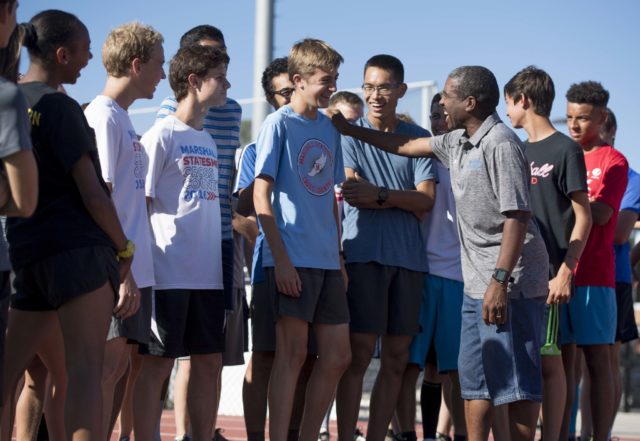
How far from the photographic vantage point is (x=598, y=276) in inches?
255

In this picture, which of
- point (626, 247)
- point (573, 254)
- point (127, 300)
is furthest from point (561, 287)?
point (127, 300)

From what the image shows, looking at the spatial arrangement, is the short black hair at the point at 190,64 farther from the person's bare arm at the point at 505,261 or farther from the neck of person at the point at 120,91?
the person's bare arm at the point at 505,261

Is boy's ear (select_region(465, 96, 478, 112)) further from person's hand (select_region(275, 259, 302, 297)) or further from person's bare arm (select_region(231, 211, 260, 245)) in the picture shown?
person's bare arm (select_region(231, 211, 260, 245))

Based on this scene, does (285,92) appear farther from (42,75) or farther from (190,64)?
(42,75)

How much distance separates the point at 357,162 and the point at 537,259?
4.80 ft

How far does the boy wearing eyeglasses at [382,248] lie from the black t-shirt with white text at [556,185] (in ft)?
2.15

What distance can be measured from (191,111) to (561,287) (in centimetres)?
230

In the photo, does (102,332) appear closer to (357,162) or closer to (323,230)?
(323,230)

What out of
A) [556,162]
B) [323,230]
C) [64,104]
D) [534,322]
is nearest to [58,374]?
[64,104]

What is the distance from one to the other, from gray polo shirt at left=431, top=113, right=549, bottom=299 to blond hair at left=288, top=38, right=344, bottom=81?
844mm

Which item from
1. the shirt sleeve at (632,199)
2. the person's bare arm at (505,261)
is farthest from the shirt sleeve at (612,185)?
the person's bare arm at (505,261)

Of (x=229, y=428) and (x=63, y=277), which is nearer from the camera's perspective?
(x=63, y=277)

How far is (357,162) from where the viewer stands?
6203 millimetres

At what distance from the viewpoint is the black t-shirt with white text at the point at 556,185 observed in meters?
5.75
